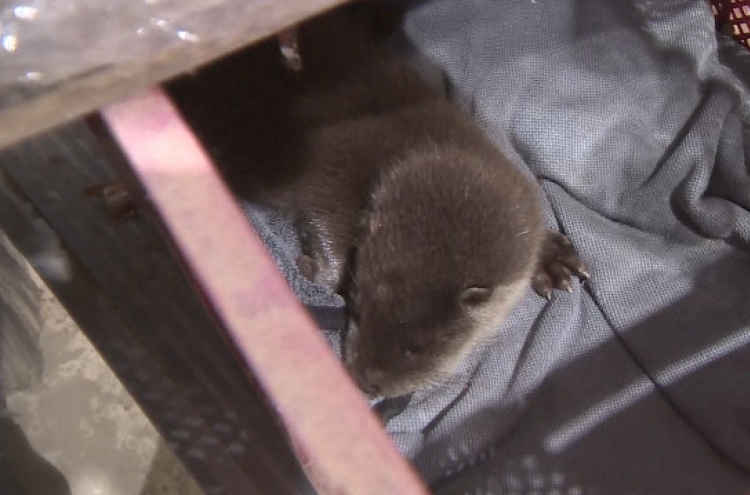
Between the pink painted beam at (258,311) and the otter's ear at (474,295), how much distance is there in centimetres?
50

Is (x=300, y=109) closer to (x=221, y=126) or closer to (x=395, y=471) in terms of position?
(x=221, y=126)

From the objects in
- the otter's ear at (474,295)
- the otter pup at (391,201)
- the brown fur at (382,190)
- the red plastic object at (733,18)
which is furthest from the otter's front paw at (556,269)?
the red plastic object at (733,18)

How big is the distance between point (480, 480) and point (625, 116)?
69 centimetres

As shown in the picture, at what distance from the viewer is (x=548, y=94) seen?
1467 mm

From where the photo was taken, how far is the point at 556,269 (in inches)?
54.5

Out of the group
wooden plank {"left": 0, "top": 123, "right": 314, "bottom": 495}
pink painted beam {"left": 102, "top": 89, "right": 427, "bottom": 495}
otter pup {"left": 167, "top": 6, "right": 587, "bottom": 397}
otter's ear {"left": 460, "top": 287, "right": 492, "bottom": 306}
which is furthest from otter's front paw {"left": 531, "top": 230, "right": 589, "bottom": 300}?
pink painted beam {"left": 102, "top": 89, "right": 427, "bottom": 495}

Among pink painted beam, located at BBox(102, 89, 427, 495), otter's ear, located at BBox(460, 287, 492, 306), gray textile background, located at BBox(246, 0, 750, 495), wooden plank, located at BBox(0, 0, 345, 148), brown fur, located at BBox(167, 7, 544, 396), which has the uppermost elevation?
wooden plank, located at BBox(0, 0, 345, 148)

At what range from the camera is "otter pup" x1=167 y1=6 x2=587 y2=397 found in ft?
3.51

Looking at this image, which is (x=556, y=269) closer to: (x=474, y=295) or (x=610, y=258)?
(x=610, y=258)

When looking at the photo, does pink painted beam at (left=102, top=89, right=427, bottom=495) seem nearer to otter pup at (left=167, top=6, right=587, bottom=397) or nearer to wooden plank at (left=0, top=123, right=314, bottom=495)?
wooden plank at (left=0, top=123, right=314, bottom=495)

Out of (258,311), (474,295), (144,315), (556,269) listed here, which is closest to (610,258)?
(556,269)

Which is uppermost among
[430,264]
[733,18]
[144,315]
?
[144,315]

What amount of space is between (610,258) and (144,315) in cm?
81

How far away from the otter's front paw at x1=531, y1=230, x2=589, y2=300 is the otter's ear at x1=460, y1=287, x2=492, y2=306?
31 cm
